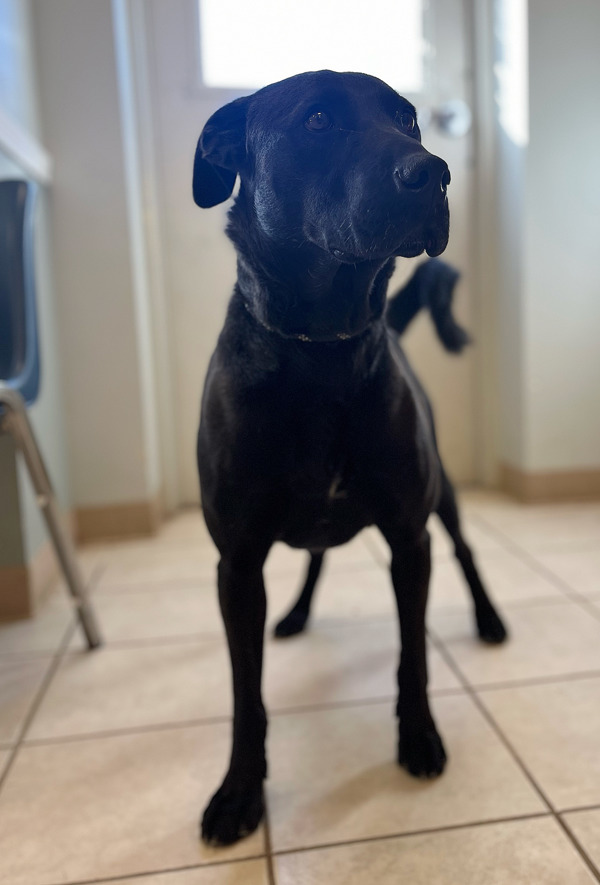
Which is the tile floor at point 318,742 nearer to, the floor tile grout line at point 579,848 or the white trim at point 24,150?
the floor tile grout line at point 579,848

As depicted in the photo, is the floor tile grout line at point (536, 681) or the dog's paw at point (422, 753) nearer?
the dog's paw at point (422, 753)

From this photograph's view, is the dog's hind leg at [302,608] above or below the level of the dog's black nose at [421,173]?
below

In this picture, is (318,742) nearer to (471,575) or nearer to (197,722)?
(197,722)

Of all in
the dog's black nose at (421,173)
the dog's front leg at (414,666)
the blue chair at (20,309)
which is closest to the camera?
the dog's black nose at (421,173)

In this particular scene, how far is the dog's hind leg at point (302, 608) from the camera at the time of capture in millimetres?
1591

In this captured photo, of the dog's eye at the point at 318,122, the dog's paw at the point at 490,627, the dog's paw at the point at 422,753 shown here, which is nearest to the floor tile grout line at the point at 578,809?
the dog's paw at the point at 422,753

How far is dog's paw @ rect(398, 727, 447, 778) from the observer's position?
1053 millimetres

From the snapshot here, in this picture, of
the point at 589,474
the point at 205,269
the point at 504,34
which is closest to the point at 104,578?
the point at 205,269

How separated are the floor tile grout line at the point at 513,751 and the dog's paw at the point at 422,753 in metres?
0.12

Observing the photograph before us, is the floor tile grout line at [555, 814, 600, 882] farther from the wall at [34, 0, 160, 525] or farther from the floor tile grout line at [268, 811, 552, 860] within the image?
the wall at [34, 0, 160, 525]

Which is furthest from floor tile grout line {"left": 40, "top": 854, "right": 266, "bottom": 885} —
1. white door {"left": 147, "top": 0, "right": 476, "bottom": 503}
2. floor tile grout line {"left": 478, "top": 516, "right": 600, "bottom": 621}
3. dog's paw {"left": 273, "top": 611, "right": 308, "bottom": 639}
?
white door {"left": 147, "top": 0, "right": 476, "bottom": 503}

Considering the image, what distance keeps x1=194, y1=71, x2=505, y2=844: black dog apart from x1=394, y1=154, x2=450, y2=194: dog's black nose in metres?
0.04

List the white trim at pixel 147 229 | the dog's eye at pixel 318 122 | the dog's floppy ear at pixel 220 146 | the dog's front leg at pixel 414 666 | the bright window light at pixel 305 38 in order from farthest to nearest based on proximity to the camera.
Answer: the white trim at pixel 147 229 → the bright window light at pixel 305 38 → the dog's front leg at pixel 414 666 → the dog's floppy ear at pixel 220 146 → the dog's eye at pixel 318 122

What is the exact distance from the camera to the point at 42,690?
1.38 m
